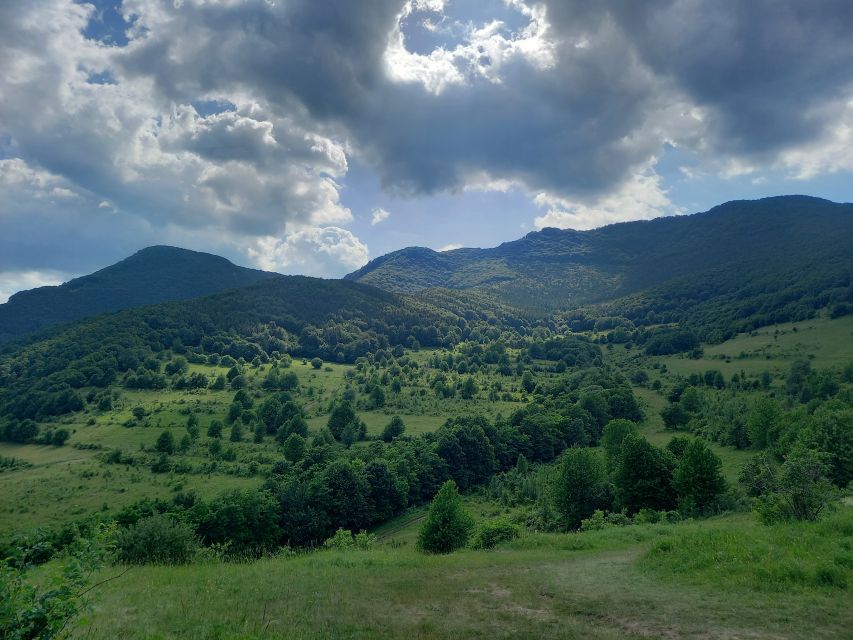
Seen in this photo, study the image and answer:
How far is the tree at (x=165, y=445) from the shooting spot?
99.9 metres

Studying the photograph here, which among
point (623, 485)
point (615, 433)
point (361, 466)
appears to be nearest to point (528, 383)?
point (615, 433)

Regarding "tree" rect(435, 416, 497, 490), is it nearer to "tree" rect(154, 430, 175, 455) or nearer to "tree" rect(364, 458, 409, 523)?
"tree" rect(364, 458, 409, 523)

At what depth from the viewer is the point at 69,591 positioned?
8.52 meters

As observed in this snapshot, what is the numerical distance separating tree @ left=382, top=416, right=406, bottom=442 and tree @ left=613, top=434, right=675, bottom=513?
68547 mm

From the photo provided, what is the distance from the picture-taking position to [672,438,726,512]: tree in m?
47.3

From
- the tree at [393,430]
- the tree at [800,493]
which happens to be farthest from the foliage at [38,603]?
the tree at [393,430]

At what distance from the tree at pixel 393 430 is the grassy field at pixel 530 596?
92.5m

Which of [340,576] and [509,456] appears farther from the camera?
[509,456]

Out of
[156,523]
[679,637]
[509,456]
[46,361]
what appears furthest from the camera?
[46,361]

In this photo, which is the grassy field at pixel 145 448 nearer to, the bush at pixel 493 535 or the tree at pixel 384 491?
the tree at pixel 384 491

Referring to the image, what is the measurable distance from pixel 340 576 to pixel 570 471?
40.8 meters

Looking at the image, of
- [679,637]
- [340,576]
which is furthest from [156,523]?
[679,637]

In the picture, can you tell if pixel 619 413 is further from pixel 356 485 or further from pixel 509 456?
pixel 356 485

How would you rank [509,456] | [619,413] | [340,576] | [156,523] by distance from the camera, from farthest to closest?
1. [619,413]
2. [509,456]
3. [156,523]
4. [340,576]
